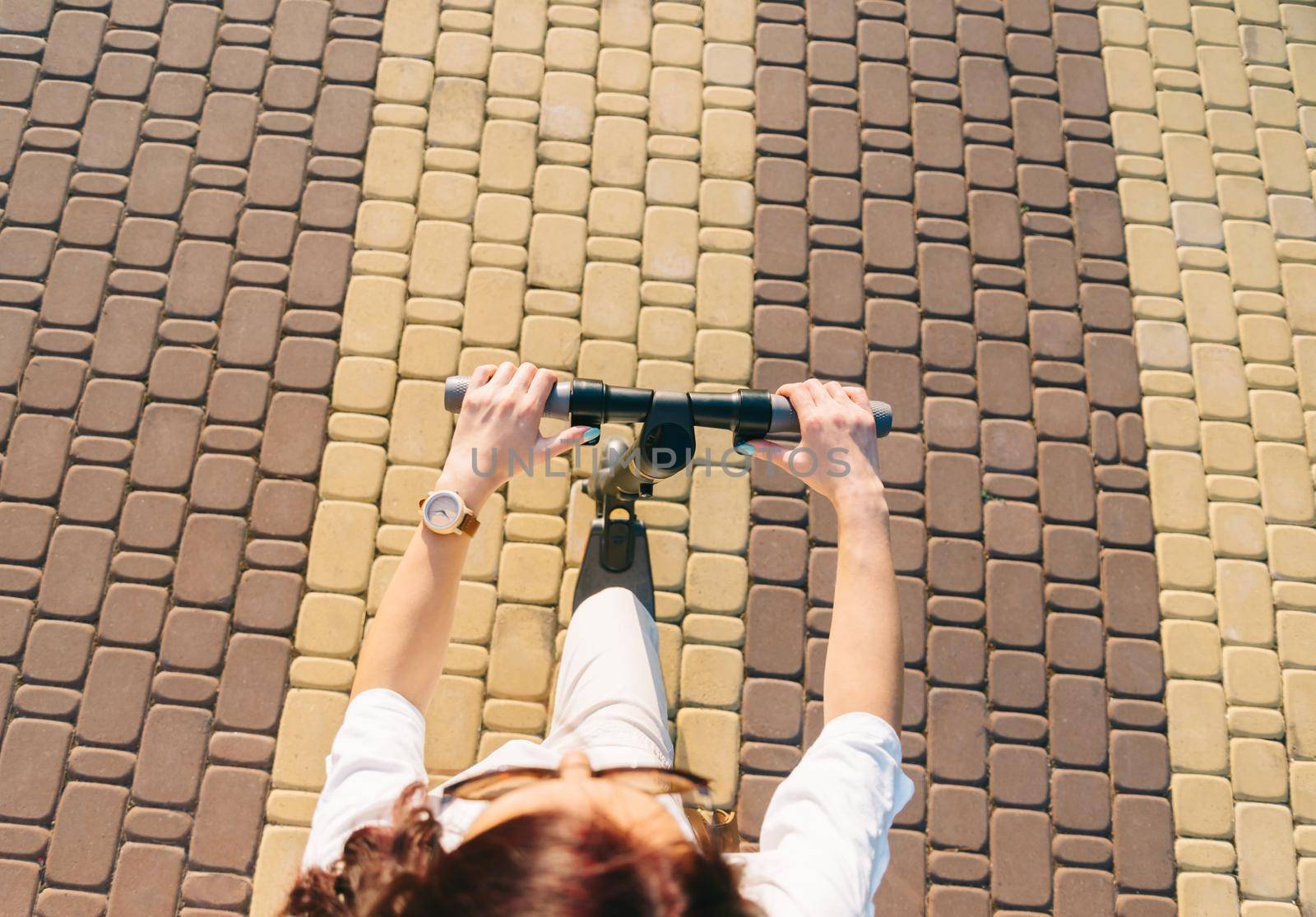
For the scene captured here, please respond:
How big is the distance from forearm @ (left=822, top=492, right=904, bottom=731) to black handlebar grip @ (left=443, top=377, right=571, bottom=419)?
67 centimetres

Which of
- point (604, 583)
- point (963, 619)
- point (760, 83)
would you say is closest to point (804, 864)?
point (604, 583)

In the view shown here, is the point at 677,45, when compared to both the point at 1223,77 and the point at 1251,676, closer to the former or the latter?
the point at 1223,77

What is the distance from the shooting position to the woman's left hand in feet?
6.42

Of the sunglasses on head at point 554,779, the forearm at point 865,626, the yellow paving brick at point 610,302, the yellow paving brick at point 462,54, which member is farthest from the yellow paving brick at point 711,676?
the yellow paving brick at point 462,54

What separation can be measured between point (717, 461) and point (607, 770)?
7.53 ft

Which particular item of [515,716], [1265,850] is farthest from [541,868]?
[1265,850]

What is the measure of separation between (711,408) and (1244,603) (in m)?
2.93

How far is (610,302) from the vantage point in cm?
392

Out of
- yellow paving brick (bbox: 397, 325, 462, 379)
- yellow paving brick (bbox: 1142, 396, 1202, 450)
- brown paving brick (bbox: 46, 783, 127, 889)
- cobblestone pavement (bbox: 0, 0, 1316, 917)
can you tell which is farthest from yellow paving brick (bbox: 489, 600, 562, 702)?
yellow paving brick (bbox: 1142, 396, 1202, 450)

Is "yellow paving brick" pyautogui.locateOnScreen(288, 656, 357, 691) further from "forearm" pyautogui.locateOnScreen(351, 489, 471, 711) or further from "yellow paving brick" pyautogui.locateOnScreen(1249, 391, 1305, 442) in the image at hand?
"yellow paving brick" pyautogui.locateOnScreen(1249, 391, 1305, 442)

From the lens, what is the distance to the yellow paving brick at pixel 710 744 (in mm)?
3443

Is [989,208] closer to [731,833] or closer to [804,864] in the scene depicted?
[731,833]

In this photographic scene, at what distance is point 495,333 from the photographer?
12.6 feet

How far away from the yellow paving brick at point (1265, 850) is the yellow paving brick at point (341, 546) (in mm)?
3592
